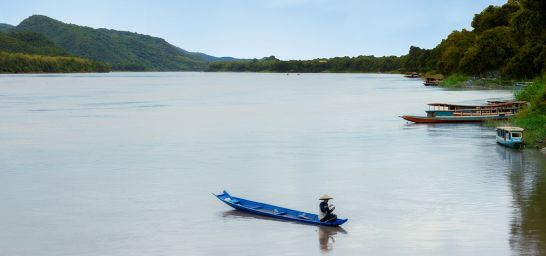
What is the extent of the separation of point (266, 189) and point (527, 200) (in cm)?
1128

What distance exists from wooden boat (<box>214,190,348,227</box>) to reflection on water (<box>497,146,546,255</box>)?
5.81 m

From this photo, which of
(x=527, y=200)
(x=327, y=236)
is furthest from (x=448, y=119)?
(x=327, y=236)

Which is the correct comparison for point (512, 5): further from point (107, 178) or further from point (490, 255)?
point (490, 255)

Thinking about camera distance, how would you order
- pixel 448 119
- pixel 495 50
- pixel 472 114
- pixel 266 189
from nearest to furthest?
pixel 266 189 → pixel 472 114 → pixel 448 119 → pixel 495 50

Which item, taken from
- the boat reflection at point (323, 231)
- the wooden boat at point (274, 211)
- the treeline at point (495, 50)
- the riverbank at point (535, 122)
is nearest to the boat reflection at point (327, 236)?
the boat reflection at point (323, 231)

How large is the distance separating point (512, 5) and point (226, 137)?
330 feet

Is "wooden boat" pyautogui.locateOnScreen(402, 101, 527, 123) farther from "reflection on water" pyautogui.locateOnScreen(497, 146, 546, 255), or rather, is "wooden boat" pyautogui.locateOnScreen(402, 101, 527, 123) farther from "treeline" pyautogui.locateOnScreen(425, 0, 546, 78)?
"reflection on water" pyautogui.locateOnScreen(497, 146, 546, 255)

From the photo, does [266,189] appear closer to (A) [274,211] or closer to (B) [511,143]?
(A) [274,211]

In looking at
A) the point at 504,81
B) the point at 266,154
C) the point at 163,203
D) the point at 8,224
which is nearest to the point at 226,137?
the point at 266,154

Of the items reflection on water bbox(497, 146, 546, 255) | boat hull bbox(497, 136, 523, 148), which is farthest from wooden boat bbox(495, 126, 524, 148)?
reflection on water bbox(497, 146, 546, 255)

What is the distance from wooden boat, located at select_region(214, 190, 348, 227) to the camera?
27.0m

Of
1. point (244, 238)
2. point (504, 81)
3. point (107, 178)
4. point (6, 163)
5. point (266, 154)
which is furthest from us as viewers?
point (504, 81)

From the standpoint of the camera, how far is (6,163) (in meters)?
45.6

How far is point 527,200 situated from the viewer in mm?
31078
